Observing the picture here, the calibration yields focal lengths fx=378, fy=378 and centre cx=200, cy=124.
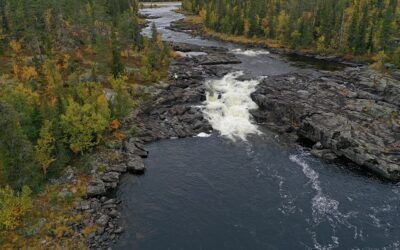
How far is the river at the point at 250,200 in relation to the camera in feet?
179

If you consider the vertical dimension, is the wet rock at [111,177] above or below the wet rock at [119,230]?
above

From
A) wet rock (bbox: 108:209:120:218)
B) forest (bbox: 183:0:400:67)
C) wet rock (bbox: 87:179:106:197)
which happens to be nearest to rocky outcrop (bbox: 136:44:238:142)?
wet rock (bbox: 87:179:106:197)

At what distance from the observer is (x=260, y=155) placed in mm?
77375

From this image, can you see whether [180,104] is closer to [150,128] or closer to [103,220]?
[150,128]

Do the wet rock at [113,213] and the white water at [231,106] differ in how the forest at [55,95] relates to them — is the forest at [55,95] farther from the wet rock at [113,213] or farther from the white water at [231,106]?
the white water at [231,106]

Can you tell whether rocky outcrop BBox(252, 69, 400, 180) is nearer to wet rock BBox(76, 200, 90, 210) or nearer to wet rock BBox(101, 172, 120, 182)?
wet rock BBox(101, 172, 120, 182)

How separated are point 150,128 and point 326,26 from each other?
10264cm

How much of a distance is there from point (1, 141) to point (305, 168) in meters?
53.3

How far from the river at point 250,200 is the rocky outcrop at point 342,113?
462cm

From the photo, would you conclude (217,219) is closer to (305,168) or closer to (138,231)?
(138,231)

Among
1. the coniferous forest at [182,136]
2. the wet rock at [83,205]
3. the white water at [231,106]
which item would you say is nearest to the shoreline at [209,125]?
the wet rock at [83,205]

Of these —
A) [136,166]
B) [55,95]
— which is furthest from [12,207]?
[55,95]

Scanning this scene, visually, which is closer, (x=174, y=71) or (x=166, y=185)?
(x=166, y=185)

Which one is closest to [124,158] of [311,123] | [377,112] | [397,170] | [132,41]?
[311,123]
